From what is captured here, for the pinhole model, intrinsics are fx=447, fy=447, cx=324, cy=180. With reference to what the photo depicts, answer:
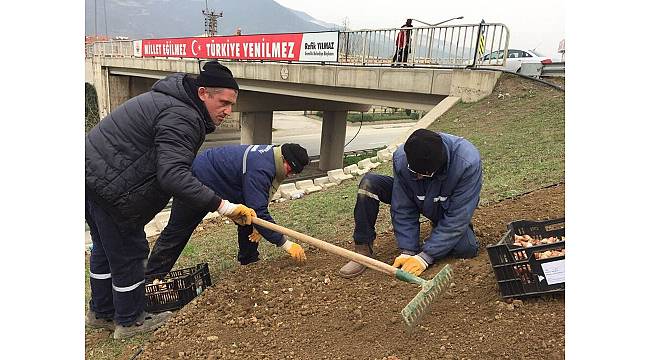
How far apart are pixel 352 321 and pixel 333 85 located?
10233mm

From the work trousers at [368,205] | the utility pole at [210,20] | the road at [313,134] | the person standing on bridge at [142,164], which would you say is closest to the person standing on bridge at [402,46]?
the work trousers at [368,205]

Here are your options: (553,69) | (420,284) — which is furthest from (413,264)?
(553,69)

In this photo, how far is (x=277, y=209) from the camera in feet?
25.8

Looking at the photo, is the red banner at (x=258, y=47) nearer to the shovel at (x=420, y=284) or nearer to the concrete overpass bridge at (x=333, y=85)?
the concrete overpass bridge at (x=333, y=85)

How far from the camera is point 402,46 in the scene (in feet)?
36.2

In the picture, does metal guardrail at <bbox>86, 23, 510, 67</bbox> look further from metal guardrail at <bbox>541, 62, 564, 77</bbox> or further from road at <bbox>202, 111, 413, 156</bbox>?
road at <bbox>202, 111, 413, 156</bbox>

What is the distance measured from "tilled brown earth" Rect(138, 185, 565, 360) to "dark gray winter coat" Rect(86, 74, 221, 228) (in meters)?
0.83

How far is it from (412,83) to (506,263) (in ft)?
27.7

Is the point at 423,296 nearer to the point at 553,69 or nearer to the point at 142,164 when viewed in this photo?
the point at 142,164

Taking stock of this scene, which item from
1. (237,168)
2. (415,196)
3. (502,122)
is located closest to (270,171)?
(237,168)

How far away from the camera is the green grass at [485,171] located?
5129mm

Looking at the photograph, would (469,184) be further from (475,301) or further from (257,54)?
(257,54)

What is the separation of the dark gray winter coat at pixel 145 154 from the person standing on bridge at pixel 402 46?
28.6ft

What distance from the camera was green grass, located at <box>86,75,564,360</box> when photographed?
5.13 m
